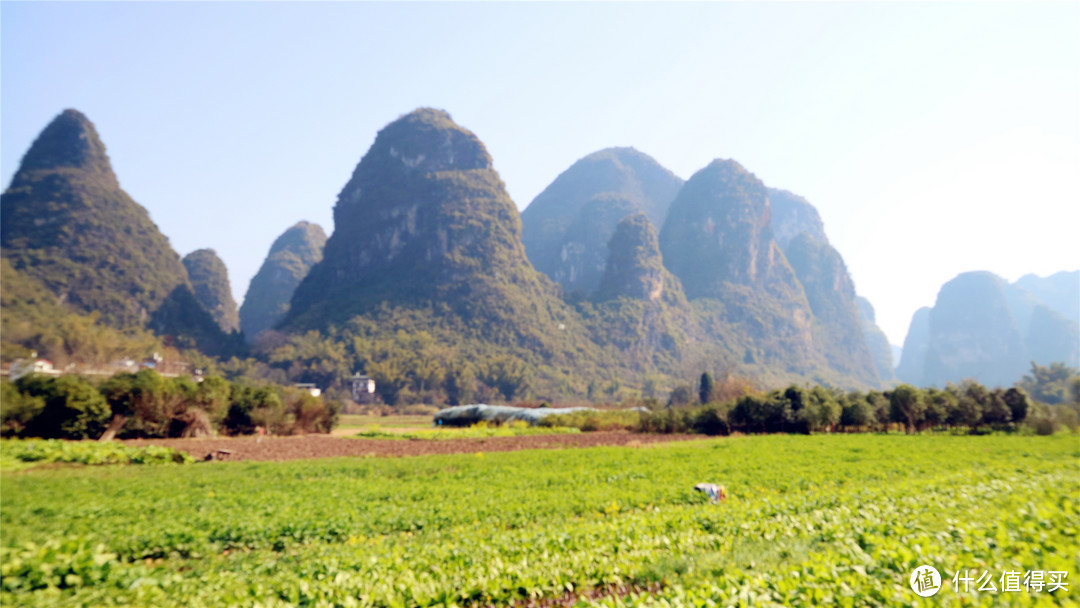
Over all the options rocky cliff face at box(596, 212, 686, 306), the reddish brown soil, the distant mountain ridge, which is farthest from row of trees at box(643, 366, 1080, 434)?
rocky cliff face at box(596, 212, 686, 306)

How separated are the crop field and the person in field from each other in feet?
1.06

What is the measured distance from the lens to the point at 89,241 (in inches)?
4515

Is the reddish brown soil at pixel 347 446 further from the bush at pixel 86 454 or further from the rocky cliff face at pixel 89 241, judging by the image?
the rocky cliff face at pixel 89 241

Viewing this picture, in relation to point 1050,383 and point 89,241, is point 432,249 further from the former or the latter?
point 1050,383

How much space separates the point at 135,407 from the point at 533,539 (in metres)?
36.3

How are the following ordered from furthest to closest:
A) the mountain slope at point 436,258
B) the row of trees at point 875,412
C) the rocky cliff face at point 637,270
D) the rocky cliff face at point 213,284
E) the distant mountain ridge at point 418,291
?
the rocky cliff face at point 213,284 → the rocky cliff face at point 637,270 → the mountain slope at point 436,258 → the distant mountain ridge at point 418,291 → the row of trees at point 875,412

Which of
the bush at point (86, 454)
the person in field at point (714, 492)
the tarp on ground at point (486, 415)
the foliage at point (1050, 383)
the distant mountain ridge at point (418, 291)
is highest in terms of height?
the distant mountain ridge at point (418, 291)

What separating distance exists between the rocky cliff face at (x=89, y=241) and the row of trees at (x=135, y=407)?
92.9 m

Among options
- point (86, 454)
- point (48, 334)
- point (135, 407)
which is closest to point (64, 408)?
point (135, 407)

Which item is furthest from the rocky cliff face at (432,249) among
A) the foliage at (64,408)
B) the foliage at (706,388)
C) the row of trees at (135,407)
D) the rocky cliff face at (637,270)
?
the foliage at (64,408)

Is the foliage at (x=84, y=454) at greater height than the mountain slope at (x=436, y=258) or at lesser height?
lesser

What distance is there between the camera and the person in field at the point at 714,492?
1325 cm

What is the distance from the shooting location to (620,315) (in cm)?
16400

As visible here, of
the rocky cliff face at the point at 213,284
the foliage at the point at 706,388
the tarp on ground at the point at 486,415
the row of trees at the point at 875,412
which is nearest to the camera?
the row of trees at the point at 875,412
